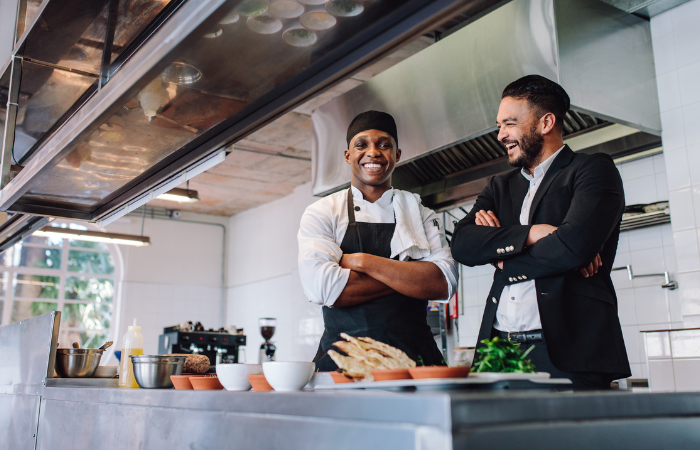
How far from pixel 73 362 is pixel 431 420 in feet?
6.48

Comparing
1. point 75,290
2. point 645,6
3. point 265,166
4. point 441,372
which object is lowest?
point 441,372

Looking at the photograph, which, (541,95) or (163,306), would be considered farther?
(163,306)

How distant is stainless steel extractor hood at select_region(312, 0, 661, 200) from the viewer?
306cm

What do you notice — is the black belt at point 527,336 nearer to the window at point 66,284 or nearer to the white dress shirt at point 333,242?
the white dress shirt at point 333,242

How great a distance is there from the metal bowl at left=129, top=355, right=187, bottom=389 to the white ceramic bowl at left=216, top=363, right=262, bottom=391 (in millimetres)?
377

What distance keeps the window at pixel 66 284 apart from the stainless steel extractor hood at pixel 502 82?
20.7ft

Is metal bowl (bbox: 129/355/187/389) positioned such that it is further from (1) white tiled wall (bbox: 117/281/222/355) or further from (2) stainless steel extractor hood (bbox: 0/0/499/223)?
(1) white tiled wall (bbox: 117/281/222/355)

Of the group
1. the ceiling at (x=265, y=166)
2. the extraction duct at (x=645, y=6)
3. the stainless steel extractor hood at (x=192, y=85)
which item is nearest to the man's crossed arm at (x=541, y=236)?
the stainless steel extractor hood at (x=192, y=85)

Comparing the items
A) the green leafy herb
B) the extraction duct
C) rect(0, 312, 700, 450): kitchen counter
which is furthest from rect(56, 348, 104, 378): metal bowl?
the extraction duct

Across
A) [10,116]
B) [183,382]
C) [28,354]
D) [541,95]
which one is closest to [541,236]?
[541,95]

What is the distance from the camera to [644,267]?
13.8 feet

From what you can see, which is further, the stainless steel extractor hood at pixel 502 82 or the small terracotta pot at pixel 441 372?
the stainless steel extractor hood at pixel 502 82

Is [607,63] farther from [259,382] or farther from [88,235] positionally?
[88,235]

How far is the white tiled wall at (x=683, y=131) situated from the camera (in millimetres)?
3367
